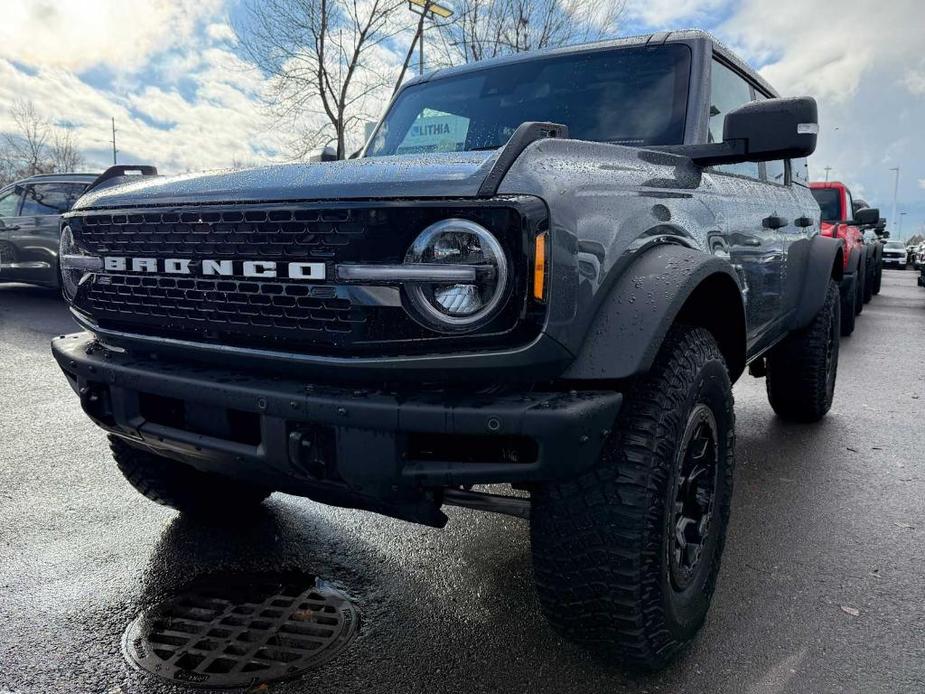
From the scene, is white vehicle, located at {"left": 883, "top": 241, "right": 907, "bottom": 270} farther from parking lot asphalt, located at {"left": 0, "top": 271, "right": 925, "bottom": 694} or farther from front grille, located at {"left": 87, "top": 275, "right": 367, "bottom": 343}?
front grille, located at {"left": 87, "top": 275, "right": 367, "bottom": 343}

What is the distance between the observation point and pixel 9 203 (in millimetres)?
10625

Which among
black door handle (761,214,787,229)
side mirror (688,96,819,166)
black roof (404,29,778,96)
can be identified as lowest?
black door handle (761,214,787,229)

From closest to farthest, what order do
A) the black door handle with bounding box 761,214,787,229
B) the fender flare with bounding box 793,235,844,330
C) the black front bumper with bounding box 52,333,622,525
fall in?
the black front bumper with bounding box 52,333,622,525 → the black door handle with bounding box 761,214,787,229 → the fender flare with bounding box 793,235,844,330

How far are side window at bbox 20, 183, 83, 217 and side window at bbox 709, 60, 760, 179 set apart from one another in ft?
31.1

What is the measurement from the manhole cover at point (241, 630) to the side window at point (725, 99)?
212cm

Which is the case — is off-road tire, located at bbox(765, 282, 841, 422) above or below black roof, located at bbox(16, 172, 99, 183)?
below

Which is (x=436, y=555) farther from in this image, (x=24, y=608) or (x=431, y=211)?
(x=431, y=211)

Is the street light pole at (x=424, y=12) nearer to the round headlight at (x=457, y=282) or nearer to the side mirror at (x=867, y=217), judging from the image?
the side mirror at (x=867, y=217)

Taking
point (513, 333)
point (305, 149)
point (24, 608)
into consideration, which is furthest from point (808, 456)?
point (305, 149)

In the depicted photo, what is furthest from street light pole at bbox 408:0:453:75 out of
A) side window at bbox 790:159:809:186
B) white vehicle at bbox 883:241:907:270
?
white vehicle at bbox 883:241:907:270

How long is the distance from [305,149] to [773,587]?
1811 cm

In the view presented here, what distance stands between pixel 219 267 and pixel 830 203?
11.5 m

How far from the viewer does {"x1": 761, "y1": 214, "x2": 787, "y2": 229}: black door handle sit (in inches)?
131

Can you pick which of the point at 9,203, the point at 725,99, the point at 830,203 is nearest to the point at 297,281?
the point at 725,99
